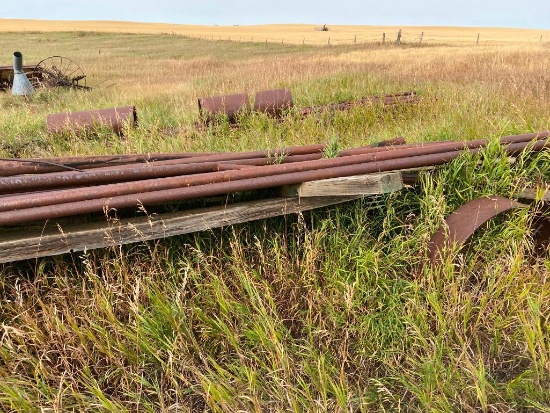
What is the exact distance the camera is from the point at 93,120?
18.2ft

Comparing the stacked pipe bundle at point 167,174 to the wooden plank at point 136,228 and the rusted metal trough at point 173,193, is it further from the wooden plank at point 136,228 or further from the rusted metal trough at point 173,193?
the wooden plank at point 136,228

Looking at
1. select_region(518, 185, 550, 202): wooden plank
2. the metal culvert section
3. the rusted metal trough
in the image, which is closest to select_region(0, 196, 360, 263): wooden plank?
the rusted metal trough

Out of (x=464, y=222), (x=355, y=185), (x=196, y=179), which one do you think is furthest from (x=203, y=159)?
(x=464, y=222)

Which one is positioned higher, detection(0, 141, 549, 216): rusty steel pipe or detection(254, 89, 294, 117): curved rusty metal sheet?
detection(254, 89, 294, 117): curved rusty metal sheet

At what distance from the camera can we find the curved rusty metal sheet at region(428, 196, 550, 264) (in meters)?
2.30

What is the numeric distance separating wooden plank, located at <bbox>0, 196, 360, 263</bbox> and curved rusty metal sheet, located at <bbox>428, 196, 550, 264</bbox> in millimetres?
565

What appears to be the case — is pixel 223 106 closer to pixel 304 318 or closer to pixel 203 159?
pixel 203 159

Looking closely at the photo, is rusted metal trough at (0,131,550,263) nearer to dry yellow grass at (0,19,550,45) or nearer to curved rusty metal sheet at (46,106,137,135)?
curved rusty metal sheet at (46,106,137,135)

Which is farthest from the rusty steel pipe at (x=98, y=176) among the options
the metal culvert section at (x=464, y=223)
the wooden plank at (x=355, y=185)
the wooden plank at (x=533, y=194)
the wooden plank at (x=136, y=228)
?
the wooden plank at (x=533, y=194)

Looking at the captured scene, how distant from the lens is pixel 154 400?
1891 mm

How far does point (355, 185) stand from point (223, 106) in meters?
3.97

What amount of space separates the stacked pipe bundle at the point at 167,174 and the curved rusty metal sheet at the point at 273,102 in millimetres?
3116

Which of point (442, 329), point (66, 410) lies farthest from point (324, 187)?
point (66, 410)

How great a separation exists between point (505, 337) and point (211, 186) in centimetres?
174
